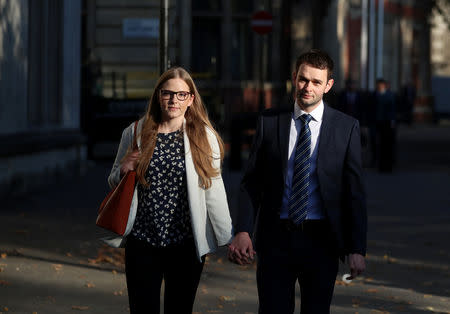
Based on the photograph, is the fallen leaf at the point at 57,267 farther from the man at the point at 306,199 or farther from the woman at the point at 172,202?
the man at the point at 306,199

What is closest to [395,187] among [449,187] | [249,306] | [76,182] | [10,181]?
[449,187]

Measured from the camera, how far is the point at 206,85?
3136cm

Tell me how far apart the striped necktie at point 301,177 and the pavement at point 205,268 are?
3012 millimetres

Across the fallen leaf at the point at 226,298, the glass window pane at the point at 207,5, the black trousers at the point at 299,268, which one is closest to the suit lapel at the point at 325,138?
the black trousers at the point at 299,268

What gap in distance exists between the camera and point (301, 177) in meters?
4.80

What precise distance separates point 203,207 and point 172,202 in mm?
151

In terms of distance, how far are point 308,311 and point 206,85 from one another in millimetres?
26626

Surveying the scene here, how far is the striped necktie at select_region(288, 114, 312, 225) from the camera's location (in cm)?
476

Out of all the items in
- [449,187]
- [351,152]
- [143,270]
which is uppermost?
[351,152]

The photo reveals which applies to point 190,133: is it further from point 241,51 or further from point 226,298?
point 241,51

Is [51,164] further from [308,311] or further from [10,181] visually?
[308,311]

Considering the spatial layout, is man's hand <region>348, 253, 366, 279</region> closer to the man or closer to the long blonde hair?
the man

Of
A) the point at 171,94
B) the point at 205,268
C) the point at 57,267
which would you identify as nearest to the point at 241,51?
the point at 205,268

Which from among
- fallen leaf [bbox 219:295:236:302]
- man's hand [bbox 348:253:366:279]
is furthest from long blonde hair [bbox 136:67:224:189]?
fallen leaf [bbox 219:295:236:302]
